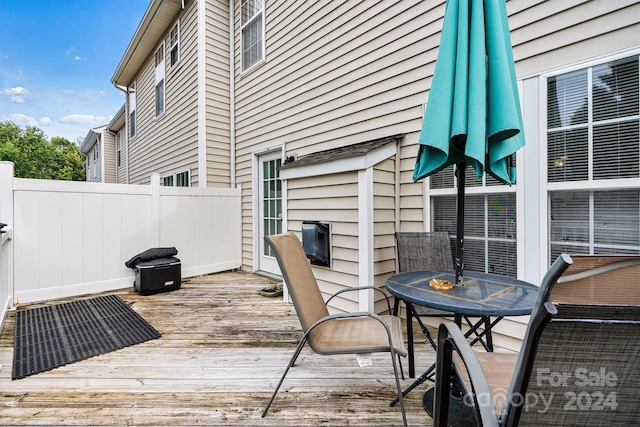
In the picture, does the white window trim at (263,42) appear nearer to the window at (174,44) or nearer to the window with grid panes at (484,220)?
the window at (174,44)

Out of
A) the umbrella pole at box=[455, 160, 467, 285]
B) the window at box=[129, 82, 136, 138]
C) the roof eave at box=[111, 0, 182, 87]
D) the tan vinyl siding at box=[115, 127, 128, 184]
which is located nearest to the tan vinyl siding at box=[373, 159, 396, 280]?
the umbrella pole at box=[455, 160, 467, 285]

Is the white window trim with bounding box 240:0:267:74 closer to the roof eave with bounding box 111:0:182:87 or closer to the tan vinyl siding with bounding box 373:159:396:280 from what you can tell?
the roof eave with bounding box 111:0:182:87

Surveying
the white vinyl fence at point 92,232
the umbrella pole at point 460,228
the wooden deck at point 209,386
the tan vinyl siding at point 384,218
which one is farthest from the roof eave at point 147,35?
the umbrella pole at point 460,228

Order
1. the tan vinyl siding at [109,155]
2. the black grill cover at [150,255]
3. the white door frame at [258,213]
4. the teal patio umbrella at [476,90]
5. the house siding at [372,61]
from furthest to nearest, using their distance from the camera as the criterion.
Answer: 1. the tan vinyl siding at [109,155]
2. the white door frame at [258,213]
3. the black grill cover at [150,255]
4. the house siding at [372,61]
5. the teal patio umbrella at [476,90]

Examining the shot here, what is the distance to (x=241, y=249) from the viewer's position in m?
5.98

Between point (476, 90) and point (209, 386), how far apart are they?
2371 millimetres

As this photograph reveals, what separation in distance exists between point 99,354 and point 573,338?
3.05 metres

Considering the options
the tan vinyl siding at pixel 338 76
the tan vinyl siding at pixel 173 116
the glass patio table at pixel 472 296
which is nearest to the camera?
the glass patio table at pixel 472 296

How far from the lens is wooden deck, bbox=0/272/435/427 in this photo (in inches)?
66.7

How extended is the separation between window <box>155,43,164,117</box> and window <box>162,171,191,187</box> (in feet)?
5.75

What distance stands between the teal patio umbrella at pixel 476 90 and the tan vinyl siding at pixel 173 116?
5.36m

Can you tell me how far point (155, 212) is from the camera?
4.91 m

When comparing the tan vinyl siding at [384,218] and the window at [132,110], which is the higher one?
the window at [132,110]

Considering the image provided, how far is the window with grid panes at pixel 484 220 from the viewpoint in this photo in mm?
2510
